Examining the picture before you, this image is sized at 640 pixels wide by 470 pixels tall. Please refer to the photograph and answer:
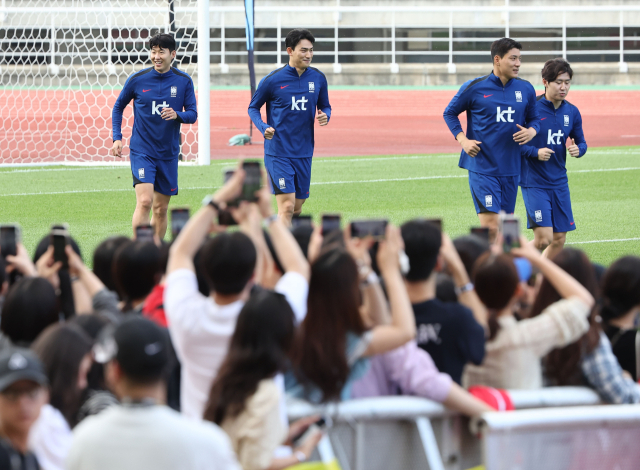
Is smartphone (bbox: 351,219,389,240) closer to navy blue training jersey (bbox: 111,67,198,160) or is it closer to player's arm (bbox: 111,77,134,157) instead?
navy blue training jersey (bbox: 111,67,198,160)

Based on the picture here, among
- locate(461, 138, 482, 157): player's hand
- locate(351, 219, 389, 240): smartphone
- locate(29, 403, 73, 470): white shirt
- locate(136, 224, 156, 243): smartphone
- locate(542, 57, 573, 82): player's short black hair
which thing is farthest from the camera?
locate(461, 138, 482, 157): player's hand

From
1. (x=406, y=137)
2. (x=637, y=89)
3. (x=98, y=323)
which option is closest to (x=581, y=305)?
(x=98, y=323)

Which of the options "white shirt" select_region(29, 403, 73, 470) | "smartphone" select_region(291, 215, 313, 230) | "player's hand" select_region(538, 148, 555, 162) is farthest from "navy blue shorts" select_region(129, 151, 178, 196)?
"white shirt" select_region(29, 403, 73, 470)

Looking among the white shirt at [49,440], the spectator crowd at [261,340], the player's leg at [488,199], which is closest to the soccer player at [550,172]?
the player's leg at [488,199]

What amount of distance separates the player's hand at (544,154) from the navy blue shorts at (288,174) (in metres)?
2.54

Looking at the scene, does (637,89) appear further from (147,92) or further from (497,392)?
(497,392)

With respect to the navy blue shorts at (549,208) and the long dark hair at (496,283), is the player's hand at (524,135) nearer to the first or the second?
the navy blue shorts at (549,208)

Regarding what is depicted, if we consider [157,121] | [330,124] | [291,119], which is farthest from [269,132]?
[330,124]

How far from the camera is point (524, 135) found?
8.34 metres

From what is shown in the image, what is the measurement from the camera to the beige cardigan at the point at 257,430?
296cm

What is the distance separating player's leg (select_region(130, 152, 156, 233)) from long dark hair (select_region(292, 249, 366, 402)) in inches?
252

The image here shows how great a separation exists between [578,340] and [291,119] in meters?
6.30

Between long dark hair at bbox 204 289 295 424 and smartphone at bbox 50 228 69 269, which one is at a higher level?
smartphone at bbox 50 228 69 269

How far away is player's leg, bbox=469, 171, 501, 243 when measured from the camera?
855cm
